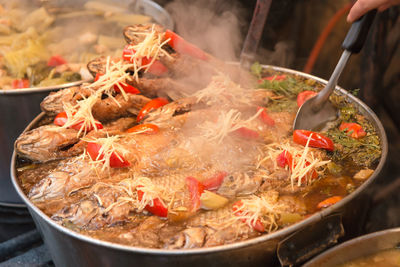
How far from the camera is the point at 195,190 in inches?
79.4

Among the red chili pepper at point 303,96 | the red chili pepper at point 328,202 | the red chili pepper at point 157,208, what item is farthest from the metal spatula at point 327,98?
the red chili pepper at point 157,208

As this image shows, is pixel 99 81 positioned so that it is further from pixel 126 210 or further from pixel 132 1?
pixel 132 1

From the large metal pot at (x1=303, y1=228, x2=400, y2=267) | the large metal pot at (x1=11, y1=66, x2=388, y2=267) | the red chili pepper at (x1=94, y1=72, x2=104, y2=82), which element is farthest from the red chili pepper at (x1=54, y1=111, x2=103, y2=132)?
the large metal pot at (x1=303, y1=228, x2=400, y2=267)

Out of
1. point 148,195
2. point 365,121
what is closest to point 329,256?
point 148,195

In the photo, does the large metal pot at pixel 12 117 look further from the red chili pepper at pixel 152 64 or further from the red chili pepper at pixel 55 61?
the red chili pepper at pixel 55 61

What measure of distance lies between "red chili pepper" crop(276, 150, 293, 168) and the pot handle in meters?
0.40

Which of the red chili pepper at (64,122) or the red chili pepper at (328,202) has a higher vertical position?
the red chili pepper at (328,202)

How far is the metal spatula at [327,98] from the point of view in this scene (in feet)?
7.92

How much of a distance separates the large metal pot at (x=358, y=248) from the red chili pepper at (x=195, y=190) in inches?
23.3

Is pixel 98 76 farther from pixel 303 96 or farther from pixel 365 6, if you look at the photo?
pixel 365 6

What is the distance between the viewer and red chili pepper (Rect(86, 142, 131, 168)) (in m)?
2.16

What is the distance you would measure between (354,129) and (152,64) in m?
1.46

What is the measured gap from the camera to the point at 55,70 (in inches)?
141

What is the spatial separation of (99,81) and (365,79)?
294 centimetres
